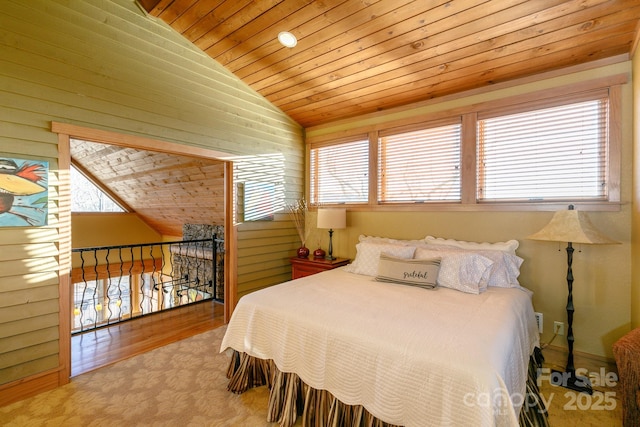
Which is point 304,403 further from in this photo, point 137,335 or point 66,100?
point 66,100

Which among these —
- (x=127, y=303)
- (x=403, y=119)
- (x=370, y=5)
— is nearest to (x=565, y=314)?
(x=403, y=119)

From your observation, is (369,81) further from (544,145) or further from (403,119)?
(544,145)

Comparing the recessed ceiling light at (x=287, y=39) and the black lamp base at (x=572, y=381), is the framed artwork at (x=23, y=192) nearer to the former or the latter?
the recessed ceiling light at (x=287, y=39)

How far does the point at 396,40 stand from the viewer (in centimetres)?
262

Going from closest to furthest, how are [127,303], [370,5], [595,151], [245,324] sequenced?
[245,324] → [370,5] → [595,151] → [127,303]

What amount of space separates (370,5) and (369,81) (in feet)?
3.08

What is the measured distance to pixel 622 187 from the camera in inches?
94.0

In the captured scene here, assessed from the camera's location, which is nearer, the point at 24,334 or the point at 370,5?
the point at 24,334

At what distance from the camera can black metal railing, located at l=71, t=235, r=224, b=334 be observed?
476 centimetres

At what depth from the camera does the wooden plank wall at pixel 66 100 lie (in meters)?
2.14

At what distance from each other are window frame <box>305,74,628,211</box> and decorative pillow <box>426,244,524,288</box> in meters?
0.50

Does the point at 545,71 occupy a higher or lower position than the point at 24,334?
higher

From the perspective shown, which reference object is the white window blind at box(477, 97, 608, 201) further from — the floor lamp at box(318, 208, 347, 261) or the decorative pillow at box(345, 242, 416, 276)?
the floor lamp at box(318, 208, 347, 261)

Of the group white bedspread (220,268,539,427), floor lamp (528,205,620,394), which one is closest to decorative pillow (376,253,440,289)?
white bedspread (220,268,539,427)
